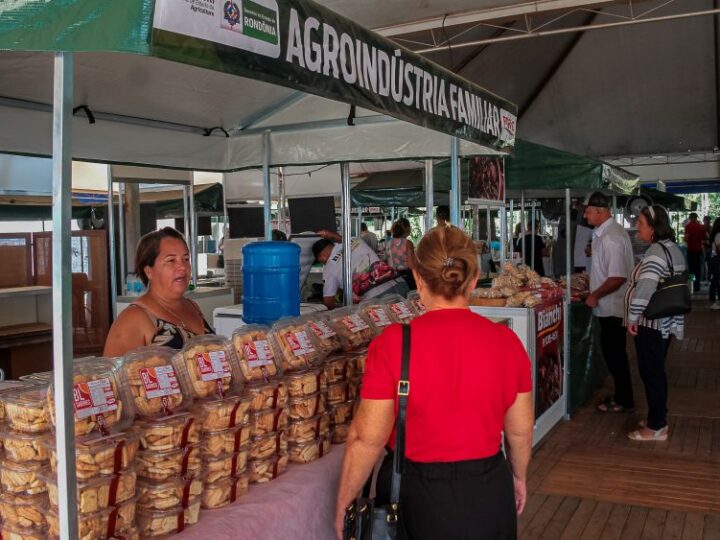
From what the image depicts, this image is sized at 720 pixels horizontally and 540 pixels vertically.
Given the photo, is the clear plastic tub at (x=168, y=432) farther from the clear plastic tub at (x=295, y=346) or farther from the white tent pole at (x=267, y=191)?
the white tent pole at (x=267, y=191)

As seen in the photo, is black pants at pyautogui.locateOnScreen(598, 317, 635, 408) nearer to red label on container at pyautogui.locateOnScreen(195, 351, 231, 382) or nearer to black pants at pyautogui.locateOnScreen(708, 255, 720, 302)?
red label on container at pyautogui.locateOnScreen(195, 351, 231, 382)

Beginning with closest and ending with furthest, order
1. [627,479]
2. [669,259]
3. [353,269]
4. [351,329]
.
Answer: [351,329]
[627,479]
[669,259]
[353,269]

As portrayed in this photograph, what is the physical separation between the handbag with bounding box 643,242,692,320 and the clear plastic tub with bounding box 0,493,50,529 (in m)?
4.20

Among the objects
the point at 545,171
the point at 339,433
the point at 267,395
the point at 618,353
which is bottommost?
the point at 618,353

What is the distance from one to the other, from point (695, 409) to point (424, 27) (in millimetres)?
5922

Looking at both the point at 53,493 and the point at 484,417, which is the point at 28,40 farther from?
the point at 484,417

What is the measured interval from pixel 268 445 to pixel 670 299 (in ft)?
11.8

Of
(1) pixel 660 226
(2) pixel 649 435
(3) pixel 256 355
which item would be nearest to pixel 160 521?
(3) pixel 256 355

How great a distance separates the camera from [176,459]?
171 centimetres

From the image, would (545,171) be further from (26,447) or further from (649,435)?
(26,447)

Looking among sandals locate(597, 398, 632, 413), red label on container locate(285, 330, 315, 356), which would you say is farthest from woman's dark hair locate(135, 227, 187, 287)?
sandals locate(597, 398, 632, 413)

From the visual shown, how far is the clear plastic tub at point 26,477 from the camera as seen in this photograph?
1.53 m

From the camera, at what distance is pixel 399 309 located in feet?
9.96

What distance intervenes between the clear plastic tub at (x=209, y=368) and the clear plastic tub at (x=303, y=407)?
0.83ft
